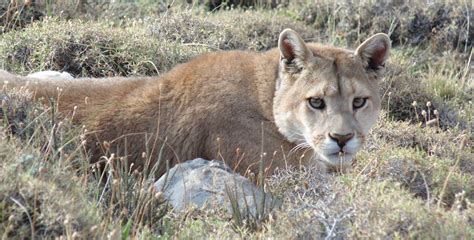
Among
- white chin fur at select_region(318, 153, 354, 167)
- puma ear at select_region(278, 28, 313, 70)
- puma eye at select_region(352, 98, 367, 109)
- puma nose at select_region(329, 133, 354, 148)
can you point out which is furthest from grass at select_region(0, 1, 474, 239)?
puma ear at select_region(278, 28, 313, 70)

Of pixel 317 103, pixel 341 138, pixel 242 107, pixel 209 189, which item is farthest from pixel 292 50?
pixel 209 189

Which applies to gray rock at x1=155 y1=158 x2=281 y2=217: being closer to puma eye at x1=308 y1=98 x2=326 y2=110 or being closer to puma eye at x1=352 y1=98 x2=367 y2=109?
puma eye at x1=308 y1=98 x2=326 y2=110

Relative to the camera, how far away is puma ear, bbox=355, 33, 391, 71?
7.13 metres

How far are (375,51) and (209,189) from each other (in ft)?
5.74

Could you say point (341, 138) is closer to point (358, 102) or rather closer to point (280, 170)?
point (358, 102)

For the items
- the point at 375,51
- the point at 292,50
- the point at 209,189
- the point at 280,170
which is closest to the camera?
the point at 209,189

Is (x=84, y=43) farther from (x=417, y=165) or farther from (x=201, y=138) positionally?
(x=417, y=165)

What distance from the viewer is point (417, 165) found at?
7320mm

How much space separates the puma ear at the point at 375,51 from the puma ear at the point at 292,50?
0.42m

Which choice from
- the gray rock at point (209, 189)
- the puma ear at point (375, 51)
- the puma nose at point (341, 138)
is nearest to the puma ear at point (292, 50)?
the puma ear at point (375, 51)

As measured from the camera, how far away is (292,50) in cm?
707

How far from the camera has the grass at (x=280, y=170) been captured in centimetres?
543

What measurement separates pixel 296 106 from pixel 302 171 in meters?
0.48

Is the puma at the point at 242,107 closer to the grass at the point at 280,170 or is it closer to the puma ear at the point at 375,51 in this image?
the puma ear at the point at 375,51
